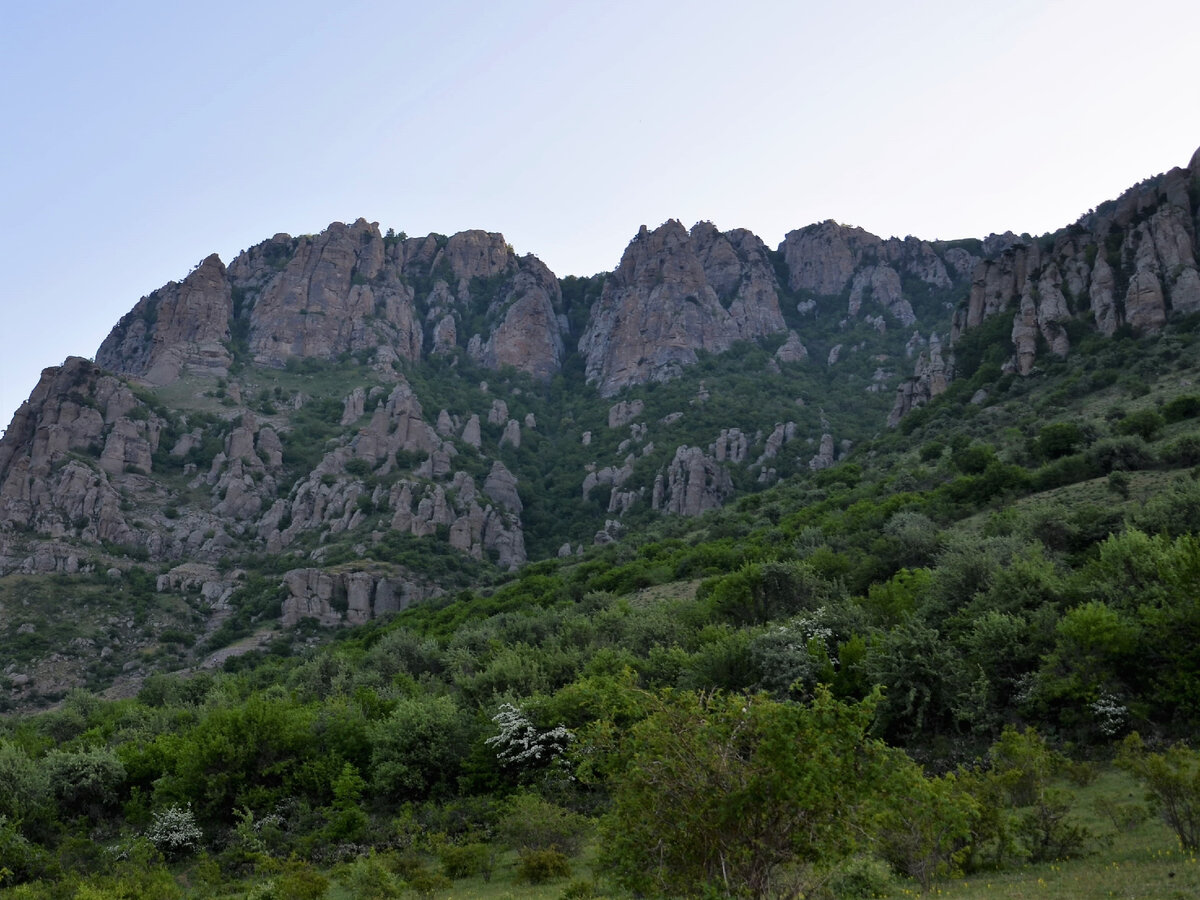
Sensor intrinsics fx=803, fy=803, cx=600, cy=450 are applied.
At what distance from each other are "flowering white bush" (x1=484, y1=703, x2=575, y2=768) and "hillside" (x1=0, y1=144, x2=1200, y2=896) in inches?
4.7

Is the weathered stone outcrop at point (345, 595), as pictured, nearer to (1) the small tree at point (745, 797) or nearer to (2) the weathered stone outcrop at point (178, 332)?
(2) the weathered stone outcrop at point (178, 332)

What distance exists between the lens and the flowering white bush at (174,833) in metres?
22.1

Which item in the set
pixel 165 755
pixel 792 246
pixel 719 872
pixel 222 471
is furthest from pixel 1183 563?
pixel 792 246

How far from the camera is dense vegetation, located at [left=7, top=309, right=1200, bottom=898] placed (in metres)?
9.05

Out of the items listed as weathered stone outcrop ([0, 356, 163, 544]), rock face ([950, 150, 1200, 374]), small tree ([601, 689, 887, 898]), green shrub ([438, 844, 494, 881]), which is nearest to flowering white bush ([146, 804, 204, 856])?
green shrub ([438, 844, 494, 881])

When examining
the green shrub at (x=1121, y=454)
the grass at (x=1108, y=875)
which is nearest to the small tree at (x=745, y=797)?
the grass at (x=1108, y=875)

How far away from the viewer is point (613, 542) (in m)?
80.1

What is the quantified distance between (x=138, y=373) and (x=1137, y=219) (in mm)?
135588

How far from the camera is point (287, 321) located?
134 m

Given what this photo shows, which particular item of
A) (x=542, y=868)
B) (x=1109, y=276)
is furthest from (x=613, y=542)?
(x=542, y=868)

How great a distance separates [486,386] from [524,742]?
11837cm

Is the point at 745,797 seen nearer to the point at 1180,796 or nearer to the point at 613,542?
the point at 1180,796

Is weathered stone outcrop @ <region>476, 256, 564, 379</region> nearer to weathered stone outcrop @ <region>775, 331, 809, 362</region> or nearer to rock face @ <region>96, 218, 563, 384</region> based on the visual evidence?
rock face @ <region>96, 218, 563, 384</region>

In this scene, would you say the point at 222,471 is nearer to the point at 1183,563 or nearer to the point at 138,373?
the point at 138,373
